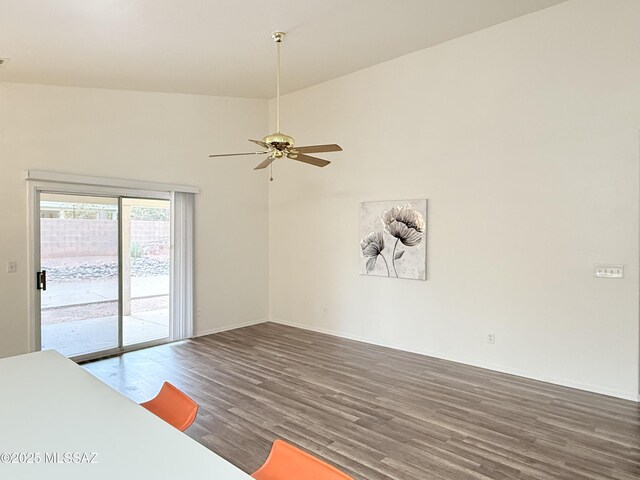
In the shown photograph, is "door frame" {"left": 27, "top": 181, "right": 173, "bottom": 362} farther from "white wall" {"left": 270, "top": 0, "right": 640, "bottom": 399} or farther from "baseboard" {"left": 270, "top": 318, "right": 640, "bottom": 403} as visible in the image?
"baseboard" {"left": 270, "top": 318, "right": 640, "bottom": 403}

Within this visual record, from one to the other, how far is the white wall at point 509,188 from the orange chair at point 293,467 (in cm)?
372

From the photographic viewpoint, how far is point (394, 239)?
5.44 m

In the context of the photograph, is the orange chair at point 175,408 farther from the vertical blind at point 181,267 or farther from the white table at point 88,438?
the vertical blind at point 181,267

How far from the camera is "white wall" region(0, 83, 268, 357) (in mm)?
4465

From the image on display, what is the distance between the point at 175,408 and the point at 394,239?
3.99 m

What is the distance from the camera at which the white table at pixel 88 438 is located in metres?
1.21

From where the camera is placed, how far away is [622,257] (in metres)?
3.80

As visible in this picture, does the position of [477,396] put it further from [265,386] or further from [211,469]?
Answer: [211,469]

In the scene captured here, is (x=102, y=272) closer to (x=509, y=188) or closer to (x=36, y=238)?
(x=36, y=238)

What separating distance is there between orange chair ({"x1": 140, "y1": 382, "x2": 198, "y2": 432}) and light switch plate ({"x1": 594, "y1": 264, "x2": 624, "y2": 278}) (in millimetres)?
3895

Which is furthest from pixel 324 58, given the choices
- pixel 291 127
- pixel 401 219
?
pixel 401 219

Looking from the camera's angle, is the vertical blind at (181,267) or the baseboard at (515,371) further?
the vertical blind at (181,267)

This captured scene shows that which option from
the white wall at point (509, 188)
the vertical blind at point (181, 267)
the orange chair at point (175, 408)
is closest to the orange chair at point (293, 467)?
the orange chair at point (175, 408)

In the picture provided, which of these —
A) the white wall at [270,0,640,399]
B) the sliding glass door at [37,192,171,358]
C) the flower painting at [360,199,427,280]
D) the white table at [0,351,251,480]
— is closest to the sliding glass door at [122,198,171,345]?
the sliding glass door at [37,192,171,358]
